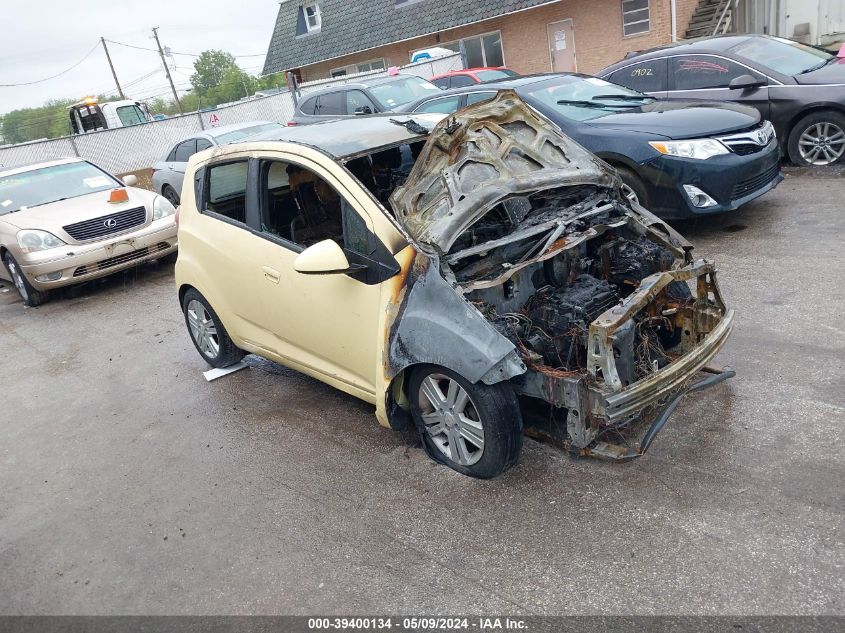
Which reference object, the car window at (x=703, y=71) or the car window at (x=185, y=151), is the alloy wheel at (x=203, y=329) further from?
the car window at (x=185, y=151)

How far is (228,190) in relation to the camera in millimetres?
4969

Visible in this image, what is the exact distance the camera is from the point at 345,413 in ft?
15.2

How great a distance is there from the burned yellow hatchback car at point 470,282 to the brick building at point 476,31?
17.6m

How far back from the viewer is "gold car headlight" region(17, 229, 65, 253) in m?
8.34

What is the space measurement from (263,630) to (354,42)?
2638 centimetres

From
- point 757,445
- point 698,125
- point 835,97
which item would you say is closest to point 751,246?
point 698,125

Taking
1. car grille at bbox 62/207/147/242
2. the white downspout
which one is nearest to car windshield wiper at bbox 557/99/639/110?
car grille at bbox 62/207/147/242

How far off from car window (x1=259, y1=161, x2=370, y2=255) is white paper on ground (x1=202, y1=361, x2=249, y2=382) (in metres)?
1.61

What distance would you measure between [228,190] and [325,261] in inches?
69.4

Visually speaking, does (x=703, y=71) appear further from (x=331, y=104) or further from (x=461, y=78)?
(x=461, y=78)

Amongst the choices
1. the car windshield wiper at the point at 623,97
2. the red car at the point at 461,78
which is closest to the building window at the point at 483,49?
the red car at the point at 461,78

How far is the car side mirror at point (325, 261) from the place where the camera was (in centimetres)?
359

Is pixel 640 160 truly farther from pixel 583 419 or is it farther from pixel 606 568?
pixel 606 568

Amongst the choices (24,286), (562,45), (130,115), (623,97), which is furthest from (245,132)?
(130,115)
